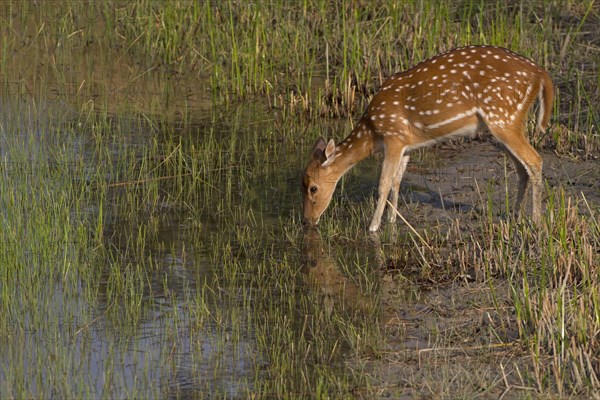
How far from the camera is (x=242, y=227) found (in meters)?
8.61

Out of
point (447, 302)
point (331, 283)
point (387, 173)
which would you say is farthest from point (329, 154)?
point (447, 302)

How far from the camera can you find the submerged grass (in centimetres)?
601

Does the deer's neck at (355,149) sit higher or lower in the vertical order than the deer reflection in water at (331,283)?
higher

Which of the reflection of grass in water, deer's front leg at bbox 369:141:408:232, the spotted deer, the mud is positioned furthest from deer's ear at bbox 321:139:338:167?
the reflection of grass in water

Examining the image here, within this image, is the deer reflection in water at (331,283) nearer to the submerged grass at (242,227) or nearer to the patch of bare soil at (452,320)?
the submerged grass at (242,227)

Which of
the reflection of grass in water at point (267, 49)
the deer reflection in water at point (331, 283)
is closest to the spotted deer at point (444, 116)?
the deer reflection in water at point (331, 283)

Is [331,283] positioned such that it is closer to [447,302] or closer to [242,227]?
[447,302]

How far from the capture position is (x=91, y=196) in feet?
29.6

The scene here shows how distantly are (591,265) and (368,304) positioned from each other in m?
1.31

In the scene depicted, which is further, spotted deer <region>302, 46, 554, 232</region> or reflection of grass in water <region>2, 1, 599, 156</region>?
reflection of grass in water <region>2, 1, 599, 156</region>

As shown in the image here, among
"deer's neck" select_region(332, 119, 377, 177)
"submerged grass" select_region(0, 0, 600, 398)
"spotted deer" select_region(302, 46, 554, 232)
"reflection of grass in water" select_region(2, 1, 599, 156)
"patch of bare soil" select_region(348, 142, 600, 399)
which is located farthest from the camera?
"reflection of grass in water" select_region(2, 1, 599, 156)

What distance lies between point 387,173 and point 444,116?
0.59 metres

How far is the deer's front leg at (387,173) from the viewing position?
28.5ft

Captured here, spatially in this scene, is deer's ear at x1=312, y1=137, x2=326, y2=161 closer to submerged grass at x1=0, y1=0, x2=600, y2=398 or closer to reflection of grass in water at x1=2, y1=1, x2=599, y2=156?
submerged grass at x1=0, y1=0, x2=600, y2=398
